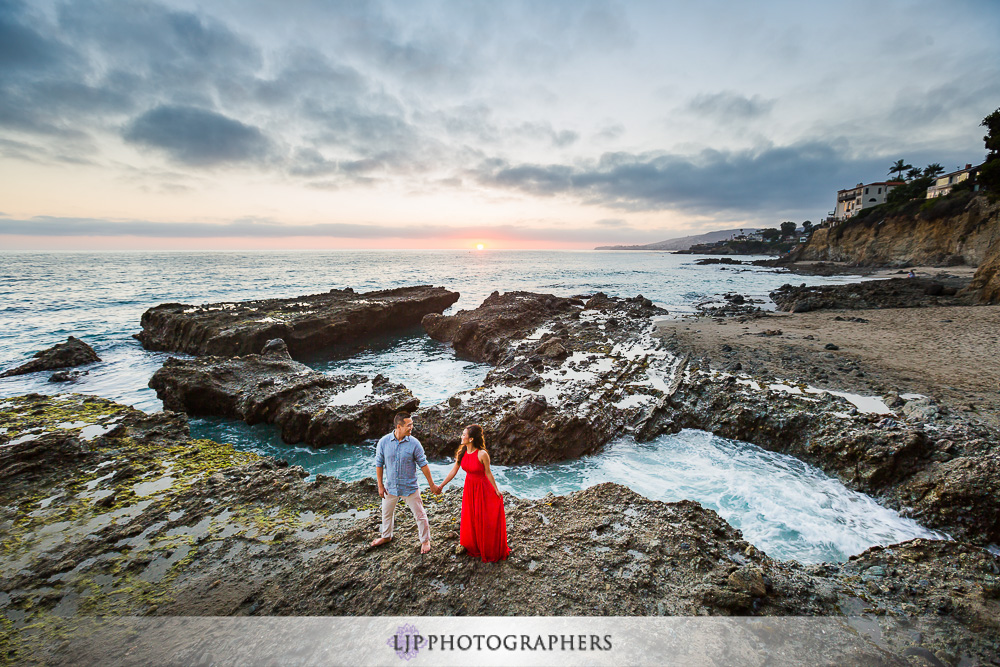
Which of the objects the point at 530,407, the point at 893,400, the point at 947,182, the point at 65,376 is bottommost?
the point at 65,376

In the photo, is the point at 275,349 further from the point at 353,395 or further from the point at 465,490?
the point at 465,490

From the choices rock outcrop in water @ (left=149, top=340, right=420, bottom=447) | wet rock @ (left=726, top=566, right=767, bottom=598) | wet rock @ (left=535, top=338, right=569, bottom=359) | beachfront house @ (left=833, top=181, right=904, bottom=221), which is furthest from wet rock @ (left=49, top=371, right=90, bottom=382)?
beachfront house @ (left=833, top=181, right=904, bottom=221)

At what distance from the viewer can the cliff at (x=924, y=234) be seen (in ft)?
126

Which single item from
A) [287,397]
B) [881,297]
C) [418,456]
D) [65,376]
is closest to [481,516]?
[418,456]

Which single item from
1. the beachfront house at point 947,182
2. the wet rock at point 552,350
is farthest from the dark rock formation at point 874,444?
the beachfront house at point 947,182

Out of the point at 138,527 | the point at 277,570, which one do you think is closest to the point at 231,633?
the point at 277,570

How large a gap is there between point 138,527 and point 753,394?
43.8 feet

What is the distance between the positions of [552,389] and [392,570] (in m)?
7.93

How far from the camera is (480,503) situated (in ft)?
15.7

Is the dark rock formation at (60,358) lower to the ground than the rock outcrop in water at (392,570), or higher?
lower

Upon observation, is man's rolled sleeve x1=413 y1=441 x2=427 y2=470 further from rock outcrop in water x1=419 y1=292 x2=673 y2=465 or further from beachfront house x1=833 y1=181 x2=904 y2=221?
beachfront house x1=833 y1=181 x2=904 y2=221

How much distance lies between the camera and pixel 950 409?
8.86 m

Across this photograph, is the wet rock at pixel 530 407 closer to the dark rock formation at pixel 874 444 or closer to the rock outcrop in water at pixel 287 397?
the dark rock formation at pixel 874 444

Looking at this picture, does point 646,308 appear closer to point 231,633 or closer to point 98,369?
point 231,633
